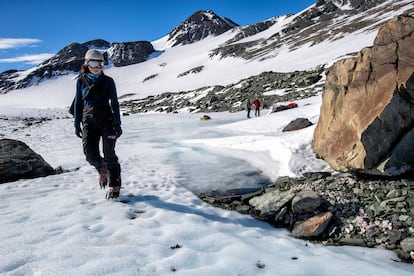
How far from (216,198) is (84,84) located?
11.7ft

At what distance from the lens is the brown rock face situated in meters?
7.00

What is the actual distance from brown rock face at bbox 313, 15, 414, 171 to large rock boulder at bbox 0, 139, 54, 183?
733 cm

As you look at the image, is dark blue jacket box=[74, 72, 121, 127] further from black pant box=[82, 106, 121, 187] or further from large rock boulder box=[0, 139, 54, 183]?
large rock boulder box=[0, 139, 54, 183]

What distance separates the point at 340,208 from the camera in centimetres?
623

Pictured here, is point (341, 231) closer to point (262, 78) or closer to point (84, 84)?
point (84, 84)

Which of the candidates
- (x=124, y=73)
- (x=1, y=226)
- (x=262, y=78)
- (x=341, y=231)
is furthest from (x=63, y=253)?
(x=124, y=73)

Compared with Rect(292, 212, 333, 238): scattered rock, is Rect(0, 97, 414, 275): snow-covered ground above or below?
above

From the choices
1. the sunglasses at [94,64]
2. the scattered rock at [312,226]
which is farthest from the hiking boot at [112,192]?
the scattered rock at [312,226]

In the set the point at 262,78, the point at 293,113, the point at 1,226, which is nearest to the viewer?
the point at 1,226

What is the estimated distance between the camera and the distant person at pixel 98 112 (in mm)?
6113

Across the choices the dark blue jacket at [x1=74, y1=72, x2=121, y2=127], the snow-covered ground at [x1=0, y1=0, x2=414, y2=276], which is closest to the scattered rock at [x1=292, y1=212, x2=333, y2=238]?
the snow-covered ground at [x1=0, y1=0, x2=414, y2=276]

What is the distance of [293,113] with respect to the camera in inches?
786

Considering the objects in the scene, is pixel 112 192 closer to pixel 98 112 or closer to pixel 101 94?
pixel 98 112

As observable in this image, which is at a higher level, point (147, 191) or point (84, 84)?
point (84, 84)
